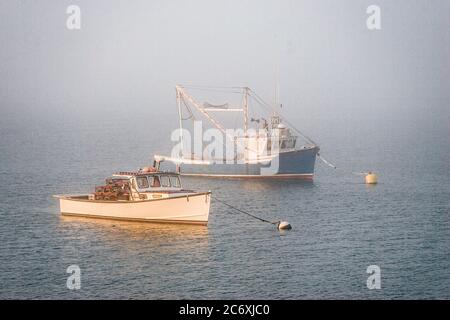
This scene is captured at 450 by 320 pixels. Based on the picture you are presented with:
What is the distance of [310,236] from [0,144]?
124185 millimetres

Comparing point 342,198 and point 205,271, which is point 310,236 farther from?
point 342,198

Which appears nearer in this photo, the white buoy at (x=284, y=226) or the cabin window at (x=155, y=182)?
the white buoy at (x=284, y=226)

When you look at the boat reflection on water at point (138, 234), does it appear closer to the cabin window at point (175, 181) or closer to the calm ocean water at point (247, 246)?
the calm ocean water at point (247, 246)

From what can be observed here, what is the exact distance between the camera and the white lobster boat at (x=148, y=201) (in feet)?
247

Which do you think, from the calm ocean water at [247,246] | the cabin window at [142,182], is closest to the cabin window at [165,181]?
the cabin window at [142,182]

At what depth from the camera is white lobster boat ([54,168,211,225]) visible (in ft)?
247

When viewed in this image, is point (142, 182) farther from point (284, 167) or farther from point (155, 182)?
point (284, 167)

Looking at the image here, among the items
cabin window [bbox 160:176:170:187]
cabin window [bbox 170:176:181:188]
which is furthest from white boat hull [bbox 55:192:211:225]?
cabin window [bbox 170:176:181:188]

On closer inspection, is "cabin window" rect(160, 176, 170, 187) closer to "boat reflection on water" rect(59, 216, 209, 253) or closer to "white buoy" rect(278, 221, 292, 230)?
"boat reflection on water" rect(59, 216, 209, 253)

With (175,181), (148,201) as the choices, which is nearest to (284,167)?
(175,181)

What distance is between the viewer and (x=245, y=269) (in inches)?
2495

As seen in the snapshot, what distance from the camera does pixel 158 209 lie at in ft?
250

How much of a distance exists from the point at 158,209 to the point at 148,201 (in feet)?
3.74
